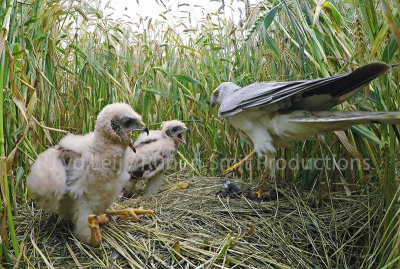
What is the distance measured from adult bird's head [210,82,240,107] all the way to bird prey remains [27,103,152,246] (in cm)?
108

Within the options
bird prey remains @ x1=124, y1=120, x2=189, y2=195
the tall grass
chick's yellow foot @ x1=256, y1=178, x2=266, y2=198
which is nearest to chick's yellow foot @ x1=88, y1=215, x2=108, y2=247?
the tall grass

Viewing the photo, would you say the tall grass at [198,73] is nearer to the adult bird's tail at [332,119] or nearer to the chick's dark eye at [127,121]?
the adult bird's tail at [332,119]

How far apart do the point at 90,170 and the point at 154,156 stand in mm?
1151

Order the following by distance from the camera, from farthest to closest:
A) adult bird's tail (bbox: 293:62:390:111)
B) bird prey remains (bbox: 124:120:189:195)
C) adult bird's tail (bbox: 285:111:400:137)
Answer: bird prey remains (bbox: 124:120:189:195) < adult bird's tail (bbox: 293:62:390:111) < adult bird's tail (bbox: 285:111:400:137)

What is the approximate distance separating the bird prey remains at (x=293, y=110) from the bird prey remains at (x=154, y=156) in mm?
655

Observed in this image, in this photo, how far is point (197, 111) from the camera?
3.70 m

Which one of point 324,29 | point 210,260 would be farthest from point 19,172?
point 324,29

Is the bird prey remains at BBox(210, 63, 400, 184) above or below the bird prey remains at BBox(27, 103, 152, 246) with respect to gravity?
above

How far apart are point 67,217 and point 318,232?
1.59 meters

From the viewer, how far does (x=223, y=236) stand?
2.10 m

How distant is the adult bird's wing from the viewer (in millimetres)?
1880

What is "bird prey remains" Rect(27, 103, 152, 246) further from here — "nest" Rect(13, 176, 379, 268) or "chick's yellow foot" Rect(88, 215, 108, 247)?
"nest" Rect(13, 176, 379, 268)

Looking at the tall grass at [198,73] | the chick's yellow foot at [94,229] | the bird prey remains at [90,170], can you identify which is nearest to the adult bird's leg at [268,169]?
the tall grass at [198,73]

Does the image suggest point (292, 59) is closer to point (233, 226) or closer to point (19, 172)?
point (233, 226)
